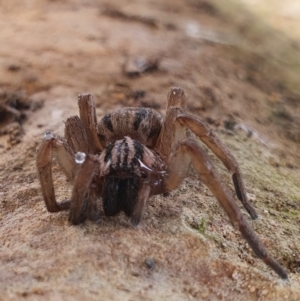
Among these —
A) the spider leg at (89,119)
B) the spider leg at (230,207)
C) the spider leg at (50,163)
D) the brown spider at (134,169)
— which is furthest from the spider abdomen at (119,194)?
the spider leg at (89,119)

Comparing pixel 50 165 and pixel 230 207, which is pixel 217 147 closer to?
pixel 230 207

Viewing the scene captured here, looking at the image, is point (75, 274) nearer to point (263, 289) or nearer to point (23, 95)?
point (263, 289)

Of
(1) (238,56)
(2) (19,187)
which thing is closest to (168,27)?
(1) (238,56)

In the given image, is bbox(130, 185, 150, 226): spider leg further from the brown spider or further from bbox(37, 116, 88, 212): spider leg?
bbox(37, 116, 88, 212): spider leg

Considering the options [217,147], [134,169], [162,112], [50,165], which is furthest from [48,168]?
[162,112]

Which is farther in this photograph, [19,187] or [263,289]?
[19,187]
